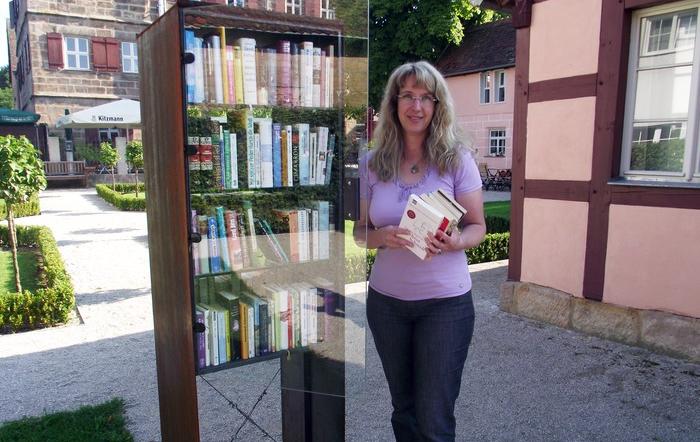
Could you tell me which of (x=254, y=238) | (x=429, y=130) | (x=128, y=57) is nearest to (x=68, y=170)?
(x=128, y=57)

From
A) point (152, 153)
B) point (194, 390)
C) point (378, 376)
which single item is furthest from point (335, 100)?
point (378, 376)

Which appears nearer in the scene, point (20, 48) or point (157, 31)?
point (157, 31)

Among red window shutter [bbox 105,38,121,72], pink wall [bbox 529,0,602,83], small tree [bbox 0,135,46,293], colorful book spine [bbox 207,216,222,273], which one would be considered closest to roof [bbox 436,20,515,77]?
red window shutter [bbox 105,38,121,72]

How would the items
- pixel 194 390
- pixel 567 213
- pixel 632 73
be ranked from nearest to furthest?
pixel 194 390, pixel 632 73, pixel 567 213

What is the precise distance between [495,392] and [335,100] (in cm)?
258

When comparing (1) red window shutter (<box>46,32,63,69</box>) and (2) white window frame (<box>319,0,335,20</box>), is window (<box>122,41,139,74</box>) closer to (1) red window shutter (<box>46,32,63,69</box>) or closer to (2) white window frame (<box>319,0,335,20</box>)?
(1) red window shutter (<box>46,32,63,69</box>)

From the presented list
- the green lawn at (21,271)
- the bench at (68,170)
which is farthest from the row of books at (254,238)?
the bench at (68,170)

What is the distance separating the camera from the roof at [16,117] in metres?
20.9

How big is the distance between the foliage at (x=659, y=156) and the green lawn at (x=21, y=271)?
7.48 meters

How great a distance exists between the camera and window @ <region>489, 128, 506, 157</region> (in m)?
23.4

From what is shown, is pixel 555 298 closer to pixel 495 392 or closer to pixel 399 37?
pixel 495 392

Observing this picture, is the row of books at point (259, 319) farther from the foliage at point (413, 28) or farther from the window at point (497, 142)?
the window at point (497, 142)

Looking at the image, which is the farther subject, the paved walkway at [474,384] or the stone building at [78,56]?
the stone building at [78,56]

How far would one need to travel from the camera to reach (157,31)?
2.16 meters
